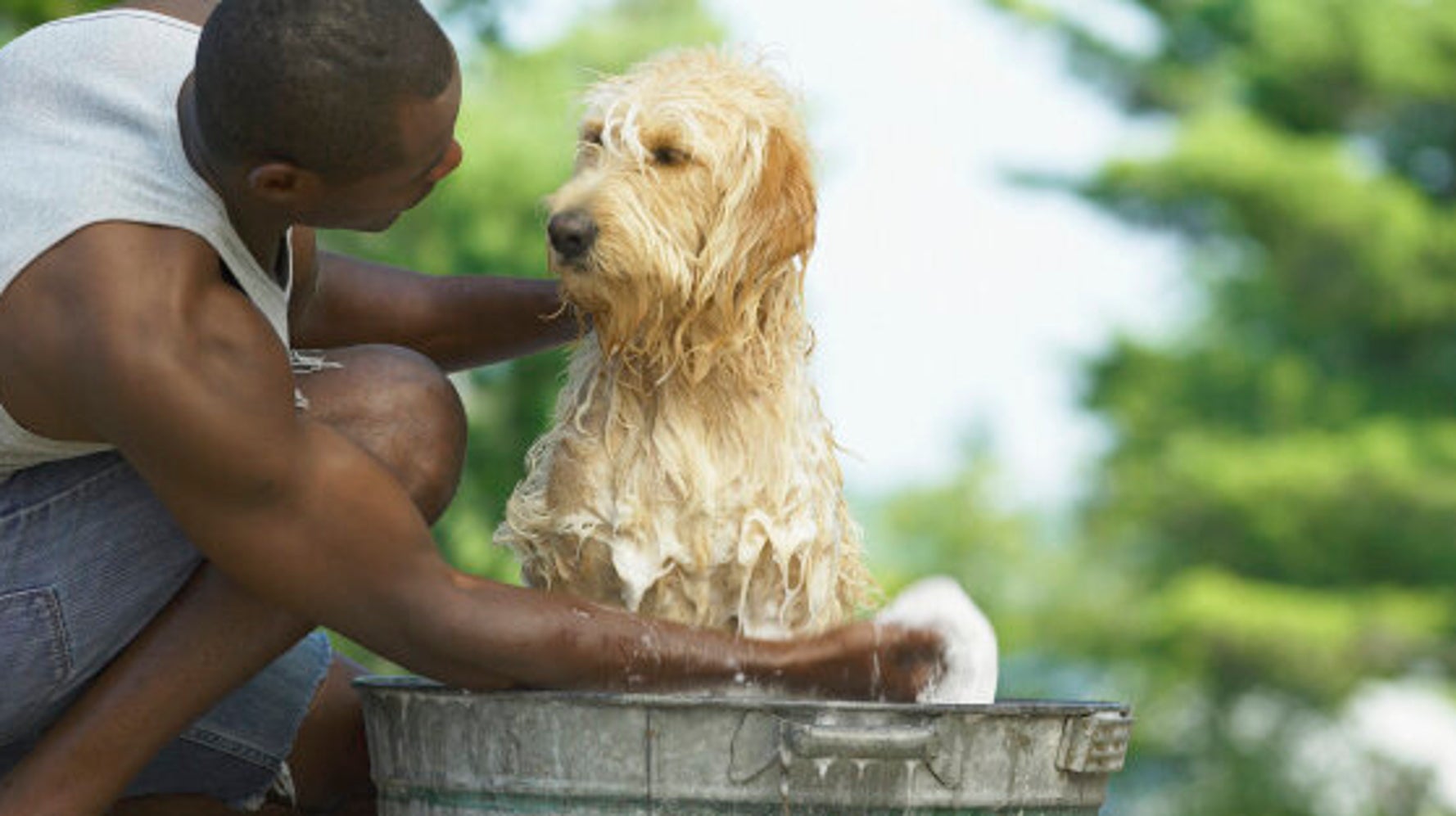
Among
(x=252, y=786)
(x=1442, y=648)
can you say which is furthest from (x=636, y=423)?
(x=1442, y=648)

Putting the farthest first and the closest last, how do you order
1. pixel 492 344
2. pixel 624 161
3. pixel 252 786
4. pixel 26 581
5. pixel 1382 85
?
pixel 1382 85 → pixel 492 344 → pixel 252 786 → pixel 624 161 → pixel 26 581

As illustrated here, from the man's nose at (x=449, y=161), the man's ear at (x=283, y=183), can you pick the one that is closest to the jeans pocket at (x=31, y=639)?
the man's ear at (x=283, y=183)

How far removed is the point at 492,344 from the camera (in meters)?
2.75

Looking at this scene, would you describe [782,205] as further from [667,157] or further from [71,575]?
[71,575]

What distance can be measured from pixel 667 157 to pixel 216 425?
648 mm

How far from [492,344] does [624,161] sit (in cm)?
52

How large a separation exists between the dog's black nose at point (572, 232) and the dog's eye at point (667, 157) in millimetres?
127

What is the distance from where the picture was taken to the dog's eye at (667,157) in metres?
2.31

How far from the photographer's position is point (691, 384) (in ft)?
7.69

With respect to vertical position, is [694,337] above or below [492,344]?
above

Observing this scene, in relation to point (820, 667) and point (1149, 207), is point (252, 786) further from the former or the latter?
point (1149, 207)

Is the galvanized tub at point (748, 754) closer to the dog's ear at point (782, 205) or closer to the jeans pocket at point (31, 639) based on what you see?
the jeans pocket at point (31, 639)

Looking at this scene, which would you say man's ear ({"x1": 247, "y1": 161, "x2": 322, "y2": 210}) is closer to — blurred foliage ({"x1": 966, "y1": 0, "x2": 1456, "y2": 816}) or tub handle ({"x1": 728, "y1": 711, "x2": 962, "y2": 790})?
tub handle ({"x1": 728, "y1": 711, "x2": 962, "y2": 790})

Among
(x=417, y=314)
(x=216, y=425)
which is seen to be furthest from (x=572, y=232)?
(x=417, y=314)
